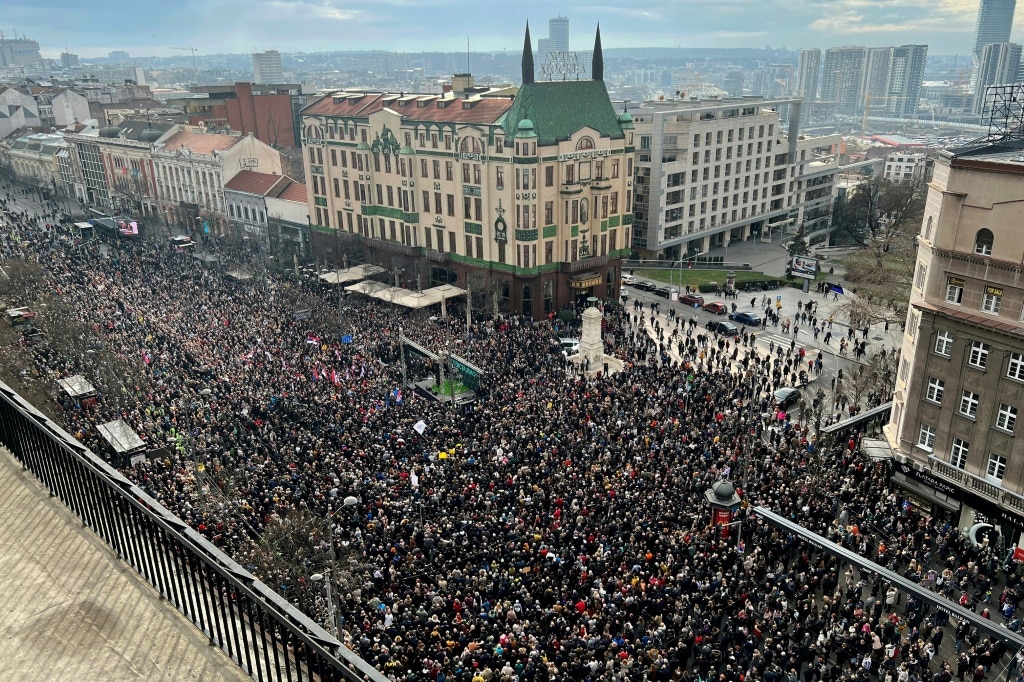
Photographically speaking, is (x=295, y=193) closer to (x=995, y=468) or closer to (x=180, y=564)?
(x=995, y=468)

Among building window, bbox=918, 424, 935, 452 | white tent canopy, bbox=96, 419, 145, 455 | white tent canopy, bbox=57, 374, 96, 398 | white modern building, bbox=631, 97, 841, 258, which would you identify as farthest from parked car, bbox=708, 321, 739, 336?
white tent canopy, bbox=57, 374, 96, 398

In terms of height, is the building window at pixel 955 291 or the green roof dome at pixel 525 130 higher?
the green roof dome at pixel 525 130

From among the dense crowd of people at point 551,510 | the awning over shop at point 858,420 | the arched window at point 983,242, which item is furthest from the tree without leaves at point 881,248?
the arched window at point 983,242

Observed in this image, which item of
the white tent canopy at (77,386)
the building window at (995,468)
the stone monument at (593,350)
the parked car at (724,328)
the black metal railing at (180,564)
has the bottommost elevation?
the parked car at (724,328)

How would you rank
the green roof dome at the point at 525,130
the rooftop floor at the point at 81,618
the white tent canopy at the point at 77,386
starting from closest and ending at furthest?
1. the rooftop floor at the point at 81,618
2. the white tent canopy at the point at 77,386
3. the green roof dome at the point at 525,130

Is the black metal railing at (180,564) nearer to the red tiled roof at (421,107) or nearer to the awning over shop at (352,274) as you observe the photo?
the red tiled roof at (421,107)

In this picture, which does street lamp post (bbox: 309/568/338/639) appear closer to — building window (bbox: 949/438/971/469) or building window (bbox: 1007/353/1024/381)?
building window (bbox: 949/438/971/469)

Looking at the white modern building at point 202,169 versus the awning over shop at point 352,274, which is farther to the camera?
Answer: the white modern building at point 202,169

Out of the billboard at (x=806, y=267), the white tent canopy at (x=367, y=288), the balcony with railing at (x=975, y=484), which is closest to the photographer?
the balcony with railing at (x=975, y=484)
